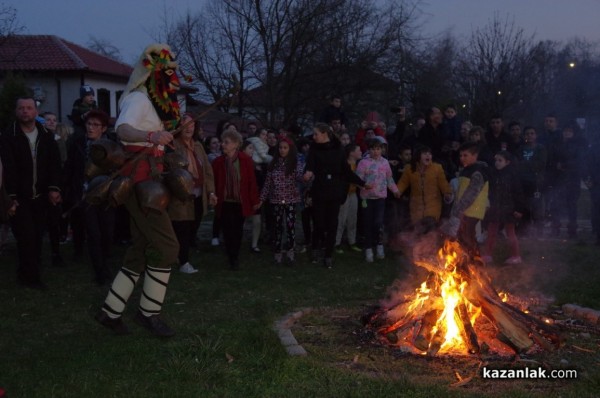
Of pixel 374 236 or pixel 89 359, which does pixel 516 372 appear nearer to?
pixel 89 359

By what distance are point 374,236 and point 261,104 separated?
56.6 ft

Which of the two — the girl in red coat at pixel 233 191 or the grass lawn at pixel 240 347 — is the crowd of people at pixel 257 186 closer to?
the girl in red coat at pixel 233 191

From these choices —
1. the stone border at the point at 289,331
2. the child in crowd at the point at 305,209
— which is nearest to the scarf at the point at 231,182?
the child in crowd at the point at 305,209

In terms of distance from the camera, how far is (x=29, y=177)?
7914mm

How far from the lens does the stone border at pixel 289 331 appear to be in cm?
536

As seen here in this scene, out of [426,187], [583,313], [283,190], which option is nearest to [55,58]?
[283,190]

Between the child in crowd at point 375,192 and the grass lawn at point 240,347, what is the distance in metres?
1.42

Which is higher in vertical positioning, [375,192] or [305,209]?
[375,192]

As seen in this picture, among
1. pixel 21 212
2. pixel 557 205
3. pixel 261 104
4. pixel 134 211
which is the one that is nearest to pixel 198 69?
pixel 261 104

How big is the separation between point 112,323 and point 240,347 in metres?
1.24

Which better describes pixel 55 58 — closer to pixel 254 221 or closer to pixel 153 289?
pixel 254 221

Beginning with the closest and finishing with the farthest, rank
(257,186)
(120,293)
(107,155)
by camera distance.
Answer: (107,155), (120,293), (257,186)

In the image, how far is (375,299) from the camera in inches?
297

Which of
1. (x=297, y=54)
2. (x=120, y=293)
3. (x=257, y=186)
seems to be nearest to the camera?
(x=120, y=293)
